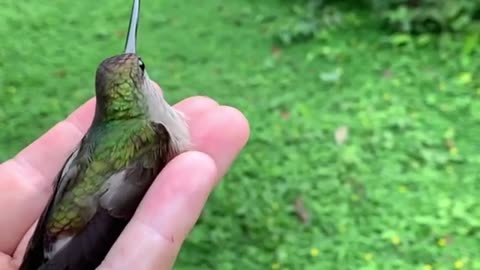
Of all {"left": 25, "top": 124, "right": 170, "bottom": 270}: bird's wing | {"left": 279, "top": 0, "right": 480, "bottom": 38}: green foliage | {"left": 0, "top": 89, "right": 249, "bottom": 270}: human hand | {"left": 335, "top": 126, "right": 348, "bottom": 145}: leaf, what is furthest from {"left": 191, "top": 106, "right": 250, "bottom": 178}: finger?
{"left": 279, "top": 0, "right": 480, "bottom": 38}: green foliage

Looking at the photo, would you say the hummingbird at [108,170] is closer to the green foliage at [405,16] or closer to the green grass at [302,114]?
the green grass at [302,114]

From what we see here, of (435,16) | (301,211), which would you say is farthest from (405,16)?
(301,211)

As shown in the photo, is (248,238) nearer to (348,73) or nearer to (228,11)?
(348,73)

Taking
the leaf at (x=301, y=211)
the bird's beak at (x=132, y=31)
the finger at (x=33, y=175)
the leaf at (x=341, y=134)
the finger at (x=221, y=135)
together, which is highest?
the bird's beak at (x=132, y=31)

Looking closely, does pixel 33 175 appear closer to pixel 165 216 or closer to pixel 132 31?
pixel 132 31

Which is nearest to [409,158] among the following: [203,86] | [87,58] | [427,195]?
[427,195]

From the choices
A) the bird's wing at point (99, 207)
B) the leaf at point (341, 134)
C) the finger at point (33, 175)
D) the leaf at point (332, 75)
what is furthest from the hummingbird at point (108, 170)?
the leaf at point (332, 75)
